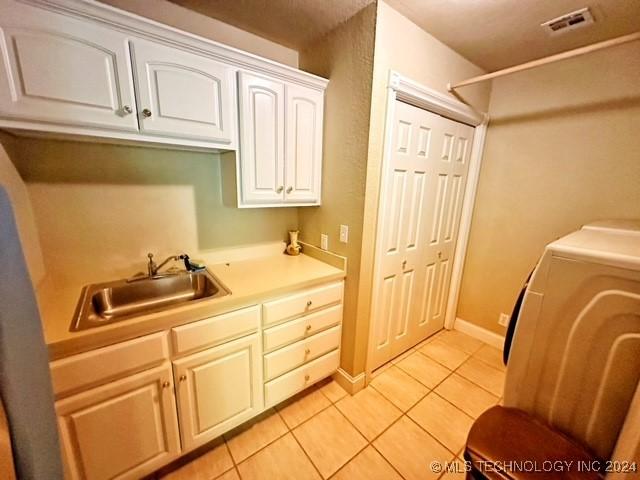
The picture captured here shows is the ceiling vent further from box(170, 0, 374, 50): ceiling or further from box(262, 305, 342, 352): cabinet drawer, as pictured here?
box(262, 305, 342, 352): cabinet drawer

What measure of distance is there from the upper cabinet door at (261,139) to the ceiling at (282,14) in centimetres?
38

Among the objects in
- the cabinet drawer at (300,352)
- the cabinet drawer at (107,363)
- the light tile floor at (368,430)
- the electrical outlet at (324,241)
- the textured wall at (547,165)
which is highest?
the textured wall at (547,165)

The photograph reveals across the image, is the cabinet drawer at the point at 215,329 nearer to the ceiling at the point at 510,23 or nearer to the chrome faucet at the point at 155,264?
the chrome faucet at the point at 155,264

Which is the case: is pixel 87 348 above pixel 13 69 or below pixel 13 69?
below

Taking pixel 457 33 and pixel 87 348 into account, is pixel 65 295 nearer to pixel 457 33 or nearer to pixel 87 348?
pixel 87 348

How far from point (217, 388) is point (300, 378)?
1.80 ft

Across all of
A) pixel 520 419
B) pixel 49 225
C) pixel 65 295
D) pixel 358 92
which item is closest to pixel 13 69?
pixel 49 225

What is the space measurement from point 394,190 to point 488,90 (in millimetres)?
1351

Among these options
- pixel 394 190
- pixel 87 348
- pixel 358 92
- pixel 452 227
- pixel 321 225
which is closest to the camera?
pixel 87 348

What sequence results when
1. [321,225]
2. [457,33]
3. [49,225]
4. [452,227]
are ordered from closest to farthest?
1. [49,225]
2. [457,33]
3. [321,225]
4. [452,227]

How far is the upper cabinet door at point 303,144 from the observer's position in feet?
5.15

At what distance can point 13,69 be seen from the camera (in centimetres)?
90

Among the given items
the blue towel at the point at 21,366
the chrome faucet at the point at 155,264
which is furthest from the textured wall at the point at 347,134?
the blue towel at the point at 21,366

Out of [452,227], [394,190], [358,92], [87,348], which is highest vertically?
[358,92]
